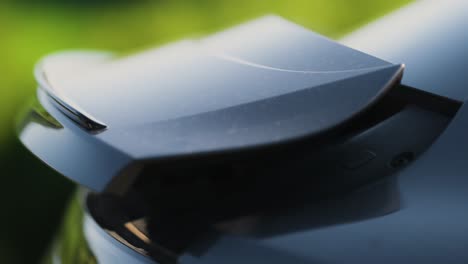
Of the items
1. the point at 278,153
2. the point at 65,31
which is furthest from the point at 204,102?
the point at 65,31

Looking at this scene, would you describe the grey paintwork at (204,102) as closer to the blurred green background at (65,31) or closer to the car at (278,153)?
the car at (278,153)

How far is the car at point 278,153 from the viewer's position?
132 cm

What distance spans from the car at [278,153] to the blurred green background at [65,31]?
226 cm

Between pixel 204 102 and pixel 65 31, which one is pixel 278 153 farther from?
pixel 65 31

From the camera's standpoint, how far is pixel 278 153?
146 cm

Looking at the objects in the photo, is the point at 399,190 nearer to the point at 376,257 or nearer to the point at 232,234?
the point at 376,257

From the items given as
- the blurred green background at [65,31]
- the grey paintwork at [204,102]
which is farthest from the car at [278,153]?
the blurred green background at [65,31]

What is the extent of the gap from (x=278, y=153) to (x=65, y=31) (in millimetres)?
4237

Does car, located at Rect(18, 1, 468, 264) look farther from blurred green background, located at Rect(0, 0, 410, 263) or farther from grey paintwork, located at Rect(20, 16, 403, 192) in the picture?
blurred green background, located at Rect(0, 0, 410, 263)

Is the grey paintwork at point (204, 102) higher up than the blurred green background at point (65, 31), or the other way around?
the grey paintwork at point (204, 102)

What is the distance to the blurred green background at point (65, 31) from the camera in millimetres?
3857

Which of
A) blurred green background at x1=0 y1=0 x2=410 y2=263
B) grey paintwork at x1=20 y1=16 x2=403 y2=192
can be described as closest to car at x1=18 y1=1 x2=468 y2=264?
grey paintwork at x1=20 y1=16 x2=403 y2=192

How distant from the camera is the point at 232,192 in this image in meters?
1.48

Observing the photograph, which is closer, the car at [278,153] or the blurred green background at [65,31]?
the car at [278,153]
